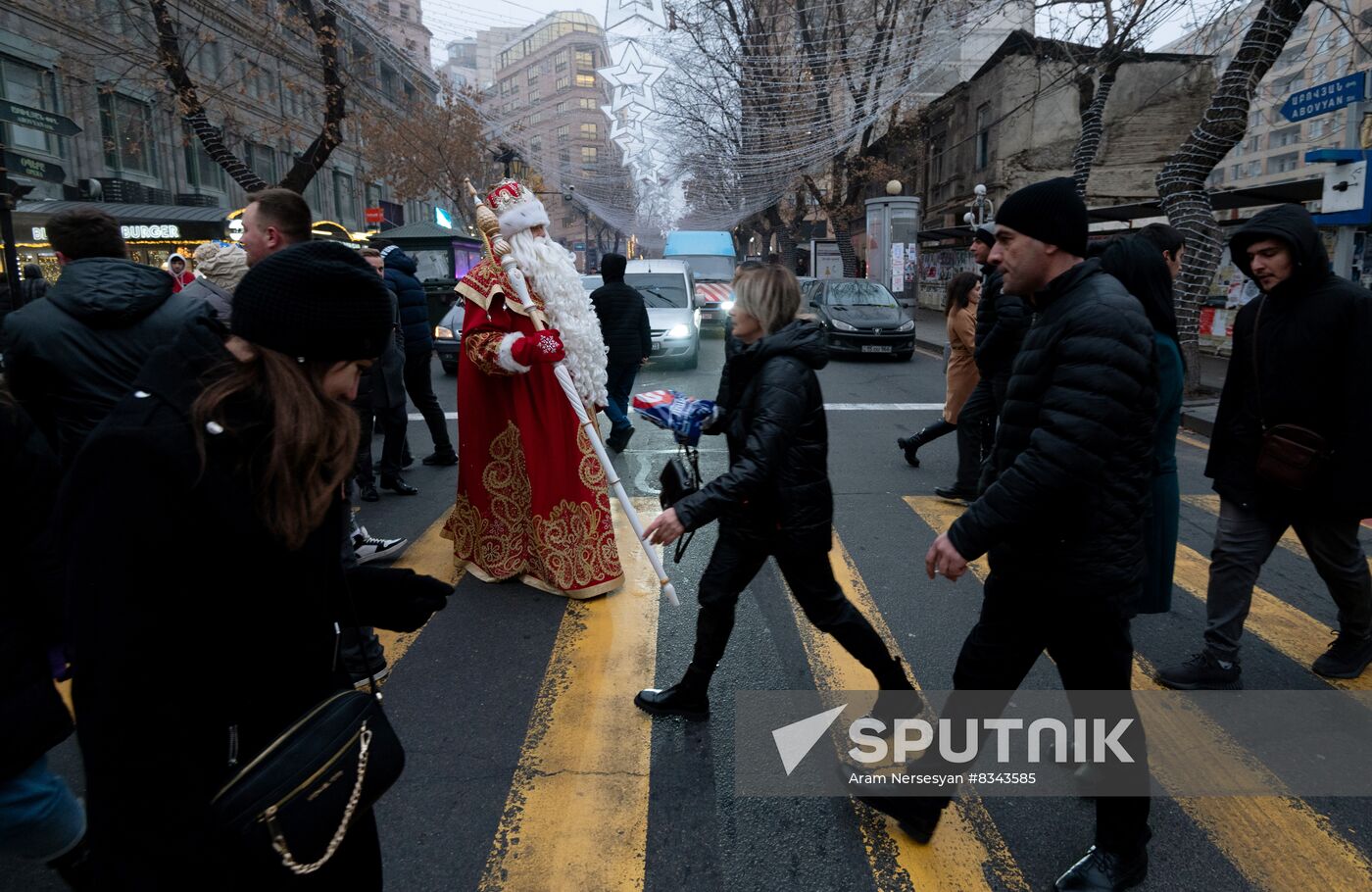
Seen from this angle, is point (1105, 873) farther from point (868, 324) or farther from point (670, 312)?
point (868, 324)

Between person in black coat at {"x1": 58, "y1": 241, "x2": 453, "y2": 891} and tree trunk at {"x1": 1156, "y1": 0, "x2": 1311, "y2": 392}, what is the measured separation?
11.0 metres

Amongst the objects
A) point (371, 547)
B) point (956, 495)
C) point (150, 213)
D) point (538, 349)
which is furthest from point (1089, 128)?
point (150, 213)

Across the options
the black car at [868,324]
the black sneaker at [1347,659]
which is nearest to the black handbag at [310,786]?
the black sneaker at [1347,659]

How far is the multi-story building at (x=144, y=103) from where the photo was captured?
16266 mm

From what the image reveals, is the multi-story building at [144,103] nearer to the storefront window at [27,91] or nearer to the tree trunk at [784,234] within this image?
the storefront window at [27,91]

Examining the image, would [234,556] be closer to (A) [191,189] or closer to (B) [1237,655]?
(B) [1237,655]

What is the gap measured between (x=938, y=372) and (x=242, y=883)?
48.3 ft

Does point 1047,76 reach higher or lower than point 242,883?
higher

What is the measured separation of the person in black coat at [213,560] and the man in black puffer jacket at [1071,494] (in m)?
1.68

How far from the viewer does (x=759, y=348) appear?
2.82 m

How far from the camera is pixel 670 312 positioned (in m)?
14.8

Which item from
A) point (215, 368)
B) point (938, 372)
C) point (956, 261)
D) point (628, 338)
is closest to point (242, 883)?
point (215, 368)

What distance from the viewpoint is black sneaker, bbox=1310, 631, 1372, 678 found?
3.71 meters

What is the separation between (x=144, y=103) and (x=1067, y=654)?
85.4ft
